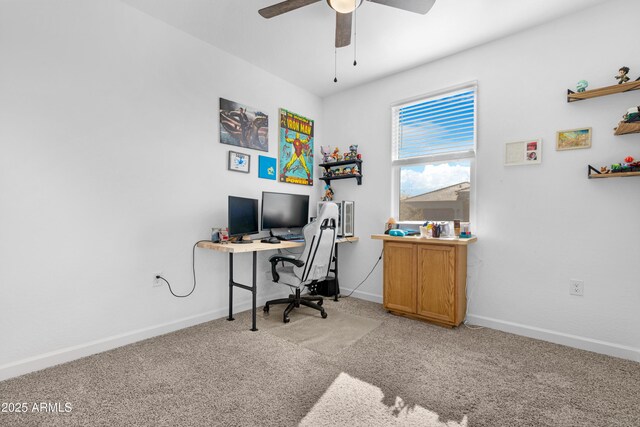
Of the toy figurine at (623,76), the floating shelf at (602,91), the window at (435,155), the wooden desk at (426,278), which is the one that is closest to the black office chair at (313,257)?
the wooden desk at (426,278)

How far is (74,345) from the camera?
2.24 m

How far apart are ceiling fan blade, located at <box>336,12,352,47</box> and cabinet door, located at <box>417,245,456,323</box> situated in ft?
6.54

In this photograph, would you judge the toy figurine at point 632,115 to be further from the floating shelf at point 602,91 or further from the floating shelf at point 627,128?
the floating shelf at point 602,91

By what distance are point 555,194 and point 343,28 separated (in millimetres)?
2261

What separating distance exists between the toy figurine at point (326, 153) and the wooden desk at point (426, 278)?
1.49m

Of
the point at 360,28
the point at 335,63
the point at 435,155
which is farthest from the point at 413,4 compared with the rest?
the point at 435,155

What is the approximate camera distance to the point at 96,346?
232cm

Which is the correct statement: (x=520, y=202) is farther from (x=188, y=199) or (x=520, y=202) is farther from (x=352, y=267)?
(x=188, y=199)

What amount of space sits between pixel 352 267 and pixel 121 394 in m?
Result: 2.80

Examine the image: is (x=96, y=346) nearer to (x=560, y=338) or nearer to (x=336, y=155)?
(x=336, y=155)

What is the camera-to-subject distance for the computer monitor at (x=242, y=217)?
292 centimetres

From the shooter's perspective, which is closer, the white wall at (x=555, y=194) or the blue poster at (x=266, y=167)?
the white wall at (x=555, y=194)

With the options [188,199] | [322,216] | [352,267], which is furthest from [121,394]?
[352,267]

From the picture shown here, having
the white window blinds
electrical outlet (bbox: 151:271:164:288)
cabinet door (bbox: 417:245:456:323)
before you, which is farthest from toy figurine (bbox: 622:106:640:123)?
electrical outlet (bbox: 151:271:164:288)
